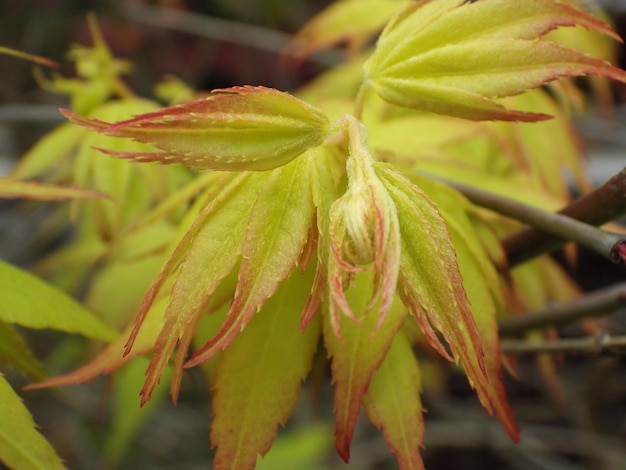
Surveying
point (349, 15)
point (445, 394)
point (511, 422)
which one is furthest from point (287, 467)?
point (511, 422)

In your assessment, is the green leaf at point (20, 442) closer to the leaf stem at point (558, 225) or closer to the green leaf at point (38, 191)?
the green leaf at point (38, 191)

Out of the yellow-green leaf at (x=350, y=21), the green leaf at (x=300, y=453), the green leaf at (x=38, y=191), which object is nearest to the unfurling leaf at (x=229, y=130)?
the green leaf at (x=38, y=191)

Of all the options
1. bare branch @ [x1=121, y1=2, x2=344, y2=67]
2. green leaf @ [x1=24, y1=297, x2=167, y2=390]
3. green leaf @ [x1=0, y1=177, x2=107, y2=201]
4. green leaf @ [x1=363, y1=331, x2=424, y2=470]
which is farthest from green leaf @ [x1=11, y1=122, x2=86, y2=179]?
bare branch @ [x1=121, y1=2, x2=344, y2=67]

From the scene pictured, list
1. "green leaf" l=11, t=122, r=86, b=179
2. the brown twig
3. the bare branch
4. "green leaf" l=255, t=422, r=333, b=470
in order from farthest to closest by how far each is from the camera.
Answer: the bare branch
"green leaf" l=255, t=422, r=333, b=470
"green leaf" l=11, t=122, r=86, b=179
the brown twig

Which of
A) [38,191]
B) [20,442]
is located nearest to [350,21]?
[38,191]

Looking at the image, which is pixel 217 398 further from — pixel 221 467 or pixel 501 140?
pixel 501 140

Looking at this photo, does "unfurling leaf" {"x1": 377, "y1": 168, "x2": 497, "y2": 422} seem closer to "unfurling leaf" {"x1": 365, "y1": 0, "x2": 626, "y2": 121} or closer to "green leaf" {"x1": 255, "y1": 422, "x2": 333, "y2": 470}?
"unfurling leaf" {"x1": 365, "y1": 0, "x2": 626, "y2": 121}
